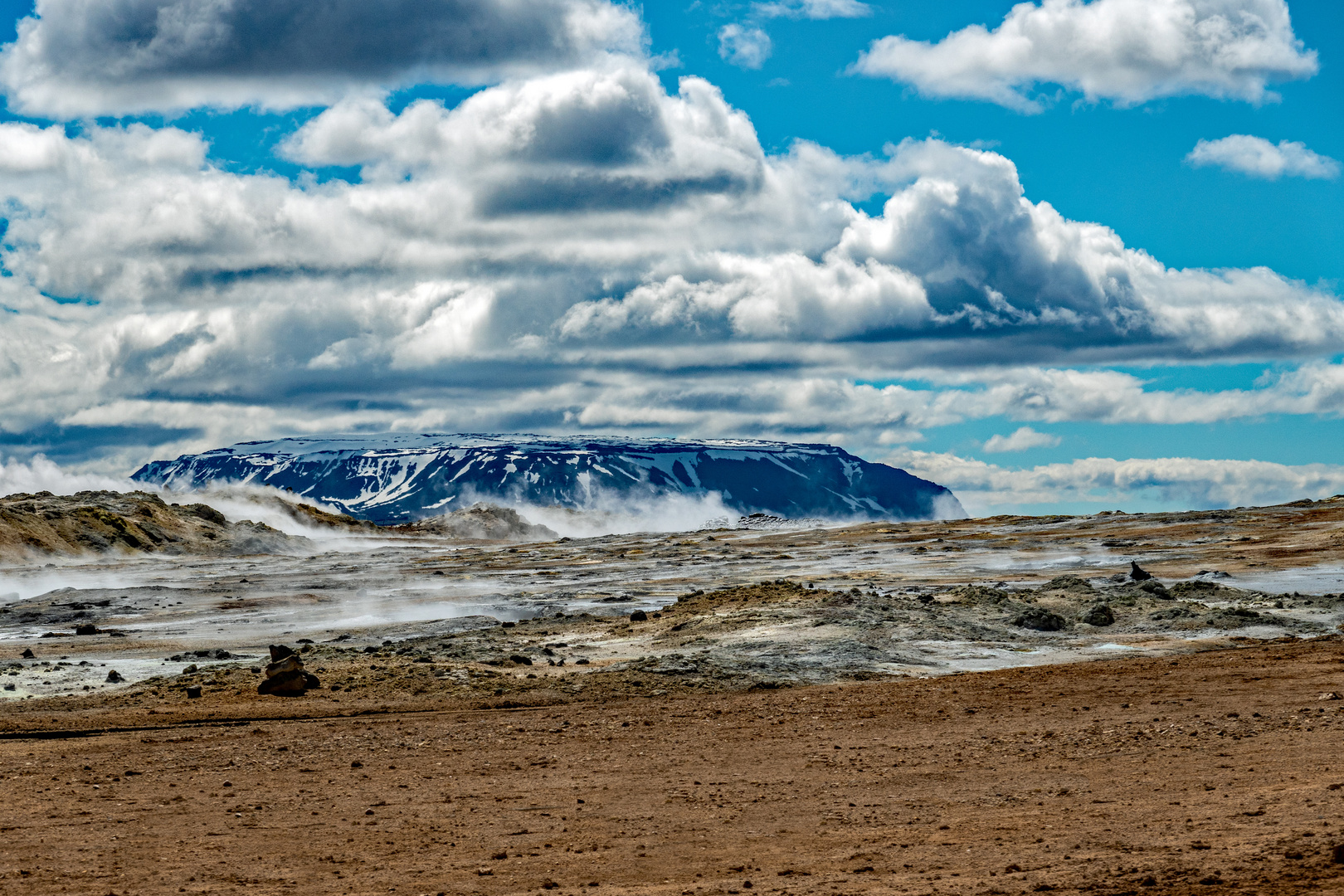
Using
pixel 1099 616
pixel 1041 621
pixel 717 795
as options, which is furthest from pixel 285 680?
pixel 1099 616

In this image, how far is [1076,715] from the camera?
826 inches

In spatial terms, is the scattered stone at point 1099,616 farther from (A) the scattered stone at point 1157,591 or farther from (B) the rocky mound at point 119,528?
(B) the rocky mound at point 119,528

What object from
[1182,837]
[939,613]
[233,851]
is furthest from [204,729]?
[939,613]

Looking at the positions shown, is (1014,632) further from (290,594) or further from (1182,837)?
(290,594)

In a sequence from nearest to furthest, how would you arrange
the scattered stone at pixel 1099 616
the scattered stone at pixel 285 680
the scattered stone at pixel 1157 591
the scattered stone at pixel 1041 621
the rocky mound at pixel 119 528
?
the scattered stone at pixel 285 680, the scattered stone at pixel 1041 621, the scattered stone at pixel 1099 616, the scattered stone at pixel 1157 591, the rocky mound at pixel 119 528

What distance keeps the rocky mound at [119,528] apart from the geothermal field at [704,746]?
5860 cm

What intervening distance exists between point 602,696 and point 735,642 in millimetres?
6466

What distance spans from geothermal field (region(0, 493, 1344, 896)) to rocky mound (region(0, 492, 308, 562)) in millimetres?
58597

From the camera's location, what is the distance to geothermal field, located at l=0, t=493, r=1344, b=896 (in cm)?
1224

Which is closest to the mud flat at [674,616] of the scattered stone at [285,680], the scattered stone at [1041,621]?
the scattered stone at [1041,621]

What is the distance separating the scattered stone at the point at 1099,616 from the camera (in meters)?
34.7

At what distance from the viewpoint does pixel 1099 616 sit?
114 feet

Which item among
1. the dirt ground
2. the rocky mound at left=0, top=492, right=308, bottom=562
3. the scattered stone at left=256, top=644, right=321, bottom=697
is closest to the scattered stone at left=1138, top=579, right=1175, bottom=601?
the dirt ground

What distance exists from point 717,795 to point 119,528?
111m
